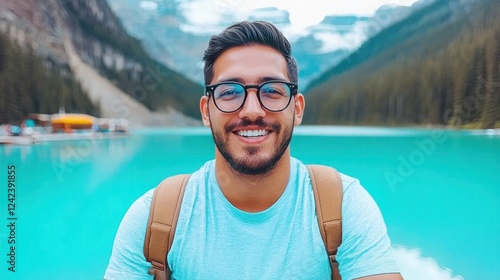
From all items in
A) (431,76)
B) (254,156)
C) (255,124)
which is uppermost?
(431,76)

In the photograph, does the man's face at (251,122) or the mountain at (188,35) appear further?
the mountain at (188,35)

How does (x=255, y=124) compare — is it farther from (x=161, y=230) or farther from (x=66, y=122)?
(x=66, y=122)

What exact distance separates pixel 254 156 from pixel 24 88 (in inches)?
1702

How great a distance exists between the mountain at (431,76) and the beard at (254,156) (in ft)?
141

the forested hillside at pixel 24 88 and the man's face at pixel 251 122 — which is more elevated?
the forested hillside at pixel 24 88

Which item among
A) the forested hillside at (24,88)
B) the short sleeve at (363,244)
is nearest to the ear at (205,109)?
the short sleeve at (363,244)

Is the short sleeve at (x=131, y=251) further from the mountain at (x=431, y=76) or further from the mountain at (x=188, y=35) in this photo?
the mountain at (x=188, y=35)

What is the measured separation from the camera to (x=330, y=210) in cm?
147

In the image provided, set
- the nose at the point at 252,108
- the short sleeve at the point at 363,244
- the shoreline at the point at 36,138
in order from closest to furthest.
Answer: the short sleeve at the point at 363,244 → the nose at the point at 252,108 → the shoreline at the point at 36,138

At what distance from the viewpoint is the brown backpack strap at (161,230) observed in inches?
57.7

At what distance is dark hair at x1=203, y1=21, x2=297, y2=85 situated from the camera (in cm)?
159

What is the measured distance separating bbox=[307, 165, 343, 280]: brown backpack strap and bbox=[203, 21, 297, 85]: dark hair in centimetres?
46

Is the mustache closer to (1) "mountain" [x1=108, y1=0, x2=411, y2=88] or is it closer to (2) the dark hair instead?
(2) the dark hair

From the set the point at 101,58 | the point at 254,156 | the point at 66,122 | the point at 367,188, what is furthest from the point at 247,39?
the point at 101,58
